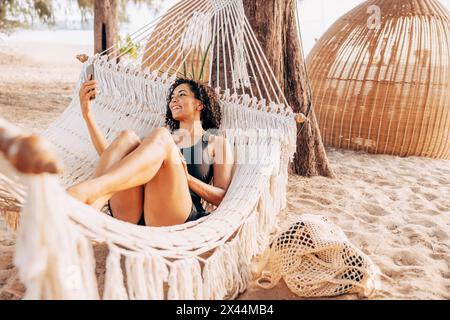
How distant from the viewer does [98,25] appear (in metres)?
4.47

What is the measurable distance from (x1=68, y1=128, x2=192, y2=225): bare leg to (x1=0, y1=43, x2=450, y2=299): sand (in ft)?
1.09

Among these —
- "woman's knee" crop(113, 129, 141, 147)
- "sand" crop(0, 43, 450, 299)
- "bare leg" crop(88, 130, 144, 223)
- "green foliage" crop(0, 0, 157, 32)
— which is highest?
"green foliage" crop(0, 0, 157, 32)

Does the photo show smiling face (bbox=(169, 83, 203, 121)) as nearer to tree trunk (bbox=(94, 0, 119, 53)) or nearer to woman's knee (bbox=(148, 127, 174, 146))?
woman's knee (bbox=(148, 127, 174, 146))

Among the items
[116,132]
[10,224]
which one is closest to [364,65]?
[116,132]

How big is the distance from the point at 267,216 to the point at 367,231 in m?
0.60

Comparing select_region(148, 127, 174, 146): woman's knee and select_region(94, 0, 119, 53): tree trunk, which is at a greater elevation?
select_region(94, 0, 119, 53): tree trunk

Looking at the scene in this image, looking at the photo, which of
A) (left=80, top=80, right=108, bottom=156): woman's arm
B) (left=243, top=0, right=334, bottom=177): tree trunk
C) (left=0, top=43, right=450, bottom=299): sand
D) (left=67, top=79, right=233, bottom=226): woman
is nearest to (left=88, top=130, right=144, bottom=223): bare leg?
(left=67, top=79, right=233, bottom=226): woman

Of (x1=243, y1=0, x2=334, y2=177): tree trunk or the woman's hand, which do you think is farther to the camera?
(x1=243, y1=0, x2=334, y2=177): tree trunk

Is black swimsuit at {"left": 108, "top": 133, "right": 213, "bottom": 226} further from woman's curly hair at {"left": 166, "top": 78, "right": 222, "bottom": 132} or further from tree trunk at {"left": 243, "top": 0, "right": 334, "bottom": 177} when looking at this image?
tree trunk at {"left": 243, "top": 0, "right": 334, "bottom": 177}

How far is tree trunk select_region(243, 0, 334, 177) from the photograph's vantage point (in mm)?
2309

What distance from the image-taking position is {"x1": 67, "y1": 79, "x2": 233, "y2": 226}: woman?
125 centimetres

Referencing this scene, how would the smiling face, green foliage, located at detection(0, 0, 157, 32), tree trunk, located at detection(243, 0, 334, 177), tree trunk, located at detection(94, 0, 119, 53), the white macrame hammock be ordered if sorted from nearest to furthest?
the white macrame hammock
the smiling face
tree trunk, located at detection(243, 0, 334, 177)
tree trunk, located at detection(94, 0, 119, 53)
green foliage, located at detection(0, 0, 157, 32)

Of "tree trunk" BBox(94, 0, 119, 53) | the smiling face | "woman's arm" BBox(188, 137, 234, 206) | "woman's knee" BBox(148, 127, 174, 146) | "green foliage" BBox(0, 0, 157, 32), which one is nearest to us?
"woman's knee" BBox(148, 127, 174, 146)

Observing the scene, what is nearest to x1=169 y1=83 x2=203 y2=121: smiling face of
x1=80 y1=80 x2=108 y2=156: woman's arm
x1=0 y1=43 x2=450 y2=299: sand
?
x1=80 y1=80 x2=108 y2=156: woman's arm
